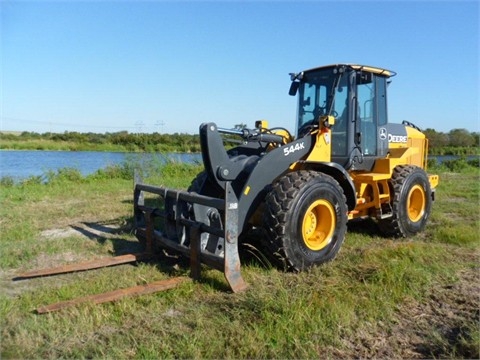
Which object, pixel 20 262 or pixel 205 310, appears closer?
pixel 205 310

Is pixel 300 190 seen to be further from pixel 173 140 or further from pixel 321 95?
pixel 173 140

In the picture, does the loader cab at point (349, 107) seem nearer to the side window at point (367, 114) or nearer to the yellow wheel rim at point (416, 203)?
the side window at point (367, 114)

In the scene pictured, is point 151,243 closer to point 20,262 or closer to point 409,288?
point 20,262

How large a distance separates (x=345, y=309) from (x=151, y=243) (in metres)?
2.66

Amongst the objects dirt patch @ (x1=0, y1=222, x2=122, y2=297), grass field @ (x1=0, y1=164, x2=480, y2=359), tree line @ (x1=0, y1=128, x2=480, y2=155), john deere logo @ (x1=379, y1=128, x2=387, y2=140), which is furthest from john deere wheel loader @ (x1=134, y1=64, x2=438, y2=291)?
tree line @ (x1=0, y1=128, x2=480, y2=155)

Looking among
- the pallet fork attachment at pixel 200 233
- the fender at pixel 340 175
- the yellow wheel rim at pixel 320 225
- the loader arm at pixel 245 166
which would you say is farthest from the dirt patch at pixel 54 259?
the fender at pixel 340 175

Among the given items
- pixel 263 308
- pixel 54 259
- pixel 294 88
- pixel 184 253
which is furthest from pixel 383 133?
pixel 54 259

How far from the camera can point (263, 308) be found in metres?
3.53

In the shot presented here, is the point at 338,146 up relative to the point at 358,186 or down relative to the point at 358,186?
up

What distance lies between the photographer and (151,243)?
5.32m

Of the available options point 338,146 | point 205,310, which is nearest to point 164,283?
point 205,310

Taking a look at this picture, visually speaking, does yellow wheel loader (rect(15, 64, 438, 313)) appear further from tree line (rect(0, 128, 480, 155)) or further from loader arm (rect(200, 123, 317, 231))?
tree line (rect(0, 128, 480, 155))

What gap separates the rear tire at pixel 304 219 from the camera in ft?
14.9

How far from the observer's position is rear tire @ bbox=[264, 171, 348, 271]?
4543 millimetres
